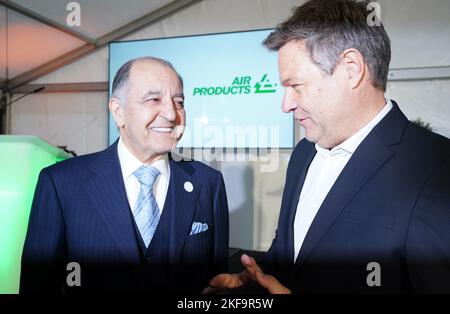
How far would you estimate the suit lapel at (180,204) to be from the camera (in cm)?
63

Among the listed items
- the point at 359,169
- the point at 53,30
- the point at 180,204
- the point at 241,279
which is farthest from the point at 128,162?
the point at 53,30

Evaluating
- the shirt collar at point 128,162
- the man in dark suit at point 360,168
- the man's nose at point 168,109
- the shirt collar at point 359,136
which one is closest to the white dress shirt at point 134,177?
the shirt collar at point 128,162

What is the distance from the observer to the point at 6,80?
949 mm

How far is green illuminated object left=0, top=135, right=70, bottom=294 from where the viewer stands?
0.58 m

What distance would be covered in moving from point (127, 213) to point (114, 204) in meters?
0.03

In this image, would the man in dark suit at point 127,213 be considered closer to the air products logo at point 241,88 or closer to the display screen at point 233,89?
the display screen at point 233,89

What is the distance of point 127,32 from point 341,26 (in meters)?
0.69

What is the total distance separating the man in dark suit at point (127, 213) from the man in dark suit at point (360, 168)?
0.16 m

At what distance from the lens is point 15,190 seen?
1.96ft

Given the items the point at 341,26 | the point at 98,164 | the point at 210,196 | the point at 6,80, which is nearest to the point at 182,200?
the point at 210,196

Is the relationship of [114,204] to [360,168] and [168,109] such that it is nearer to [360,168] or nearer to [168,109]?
[168,109]

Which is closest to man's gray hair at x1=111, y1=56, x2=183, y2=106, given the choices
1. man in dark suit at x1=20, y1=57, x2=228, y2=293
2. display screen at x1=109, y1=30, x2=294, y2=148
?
man in dark suit at x1=20, y1=57, x2=228, y2=293

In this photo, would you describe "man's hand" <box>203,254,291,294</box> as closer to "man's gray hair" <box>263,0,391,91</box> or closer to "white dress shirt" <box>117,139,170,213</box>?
"white dress shirt" <box>117,139,170,213</box>

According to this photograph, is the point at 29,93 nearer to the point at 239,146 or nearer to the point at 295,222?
the point at 239,146
